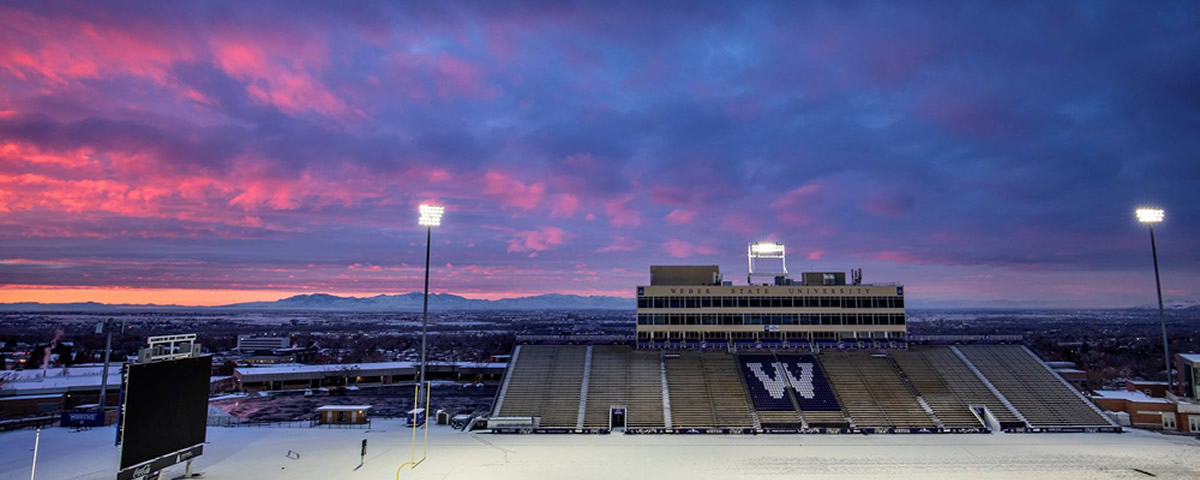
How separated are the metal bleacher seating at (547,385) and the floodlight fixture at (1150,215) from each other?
49.3 metres

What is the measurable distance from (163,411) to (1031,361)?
66.4m

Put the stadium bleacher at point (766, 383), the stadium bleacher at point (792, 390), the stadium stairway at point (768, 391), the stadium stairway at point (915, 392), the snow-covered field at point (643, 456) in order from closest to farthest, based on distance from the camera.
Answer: the snow-covered field at point (643, 456), the stadium stairway at point (915, 392), the stadium bleacher at point (792, 390), the stadium stairway at point (768, 391), the stadium bleacher at point (766, 383)

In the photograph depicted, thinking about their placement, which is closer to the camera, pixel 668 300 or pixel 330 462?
pixel 330 462

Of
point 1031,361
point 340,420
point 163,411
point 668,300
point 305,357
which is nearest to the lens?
point 163,411

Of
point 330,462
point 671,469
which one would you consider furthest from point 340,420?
point 671,469

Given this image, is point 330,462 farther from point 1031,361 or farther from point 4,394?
point 1031,361

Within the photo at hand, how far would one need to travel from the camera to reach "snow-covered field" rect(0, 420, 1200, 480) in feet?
105

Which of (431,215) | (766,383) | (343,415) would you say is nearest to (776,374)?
(766,383)

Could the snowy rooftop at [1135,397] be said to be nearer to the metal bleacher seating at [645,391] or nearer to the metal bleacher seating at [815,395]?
the metal bleacher seating at [815,395]

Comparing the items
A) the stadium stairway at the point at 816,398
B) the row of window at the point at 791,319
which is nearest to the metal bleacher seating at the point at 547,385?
the row of window at the point at 791,319

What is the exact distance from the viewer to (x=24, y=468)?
3256cm

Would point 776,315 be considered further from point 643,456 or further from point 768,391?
point 643,456

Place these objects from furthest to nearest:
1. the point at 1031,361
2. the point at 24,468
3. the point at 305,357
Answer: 1. the point at 305,357
2. the point at 1031,361
3. the point at 24,468

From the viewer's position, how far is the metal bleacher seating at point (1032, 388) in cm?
4447
